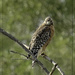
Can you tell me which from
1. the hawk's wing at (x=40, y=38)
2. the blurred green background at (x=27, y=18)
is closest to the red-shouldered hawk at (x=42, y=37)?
the hawk's wing at (x=40, y=38)

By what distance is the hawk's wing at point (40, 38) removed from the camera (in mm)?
5580

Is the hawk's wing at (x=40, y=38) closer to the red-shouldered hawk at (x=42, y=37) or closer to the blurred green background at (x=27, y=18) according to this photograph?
the red-shouldered hawk at (x=42, y=37)

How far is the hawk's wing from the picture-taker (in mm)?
5580

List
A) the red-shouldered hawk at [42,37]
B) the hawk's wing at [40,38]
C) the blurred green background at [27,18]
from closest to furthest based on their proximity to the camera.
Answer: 1. the red-shouldered hawk at [42,37]
2. the hawk's wing at [40,38]
3. the blurred green background at [27,18]

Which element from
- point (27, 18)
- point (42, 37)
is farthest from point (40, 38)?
point (27, 18)

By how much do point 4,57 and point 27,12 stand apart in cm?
240

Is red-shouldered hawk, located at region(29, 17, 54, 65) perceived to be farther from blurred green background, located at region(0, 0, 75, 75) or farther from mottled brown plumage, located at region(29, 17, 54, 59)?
blurred green background, located at region(0, 0, 75, 75)

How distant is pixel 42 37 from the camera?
19.5ft

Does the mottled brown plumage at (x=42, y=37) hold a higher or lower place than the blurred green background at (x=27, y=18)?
lower

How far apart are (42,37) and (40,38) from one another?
0.05 m

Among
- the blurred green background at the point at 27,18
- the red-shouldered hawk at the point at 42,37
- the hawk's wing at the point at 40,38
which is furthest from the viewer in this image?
the blurred green background at the point at 27,18

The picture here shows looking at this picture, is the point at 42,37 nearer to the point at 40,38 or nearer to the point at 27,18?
the point at 40,38

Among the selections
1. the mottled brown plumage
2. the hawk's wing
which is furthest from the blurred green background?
the hawk's wing

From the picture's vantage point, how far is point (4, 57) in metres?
11.7
